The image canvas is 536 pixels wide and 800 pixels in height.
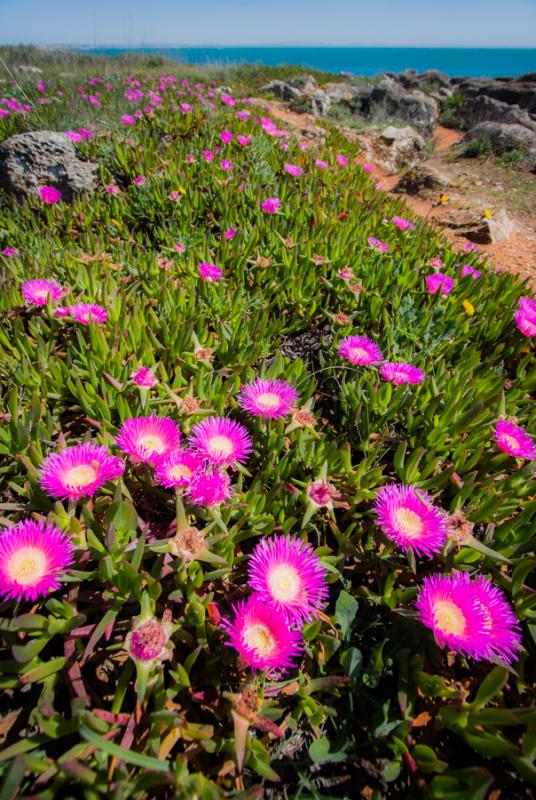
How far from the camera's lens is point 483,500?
122 cm

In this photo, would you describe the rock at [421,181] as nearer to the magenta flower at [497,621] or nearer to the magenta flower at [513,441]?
the magenta flower at [513,441]

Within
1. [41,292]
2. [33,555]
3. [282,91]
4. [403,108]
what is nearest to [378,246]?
[41,292]

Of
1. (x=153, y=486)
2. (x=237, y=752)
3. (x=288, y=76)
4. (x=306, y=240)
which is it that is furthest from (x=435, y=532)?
(x=288, y=76)

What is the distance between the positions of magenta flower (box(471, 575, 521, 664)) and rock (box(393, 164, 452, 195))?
18.6 ft

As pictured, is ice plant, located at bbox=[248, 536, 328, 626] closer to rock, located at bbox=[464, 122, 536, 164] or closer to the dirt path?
the dirt path

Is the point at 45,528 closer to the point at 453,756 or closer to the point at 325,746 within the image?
the point at 325,746

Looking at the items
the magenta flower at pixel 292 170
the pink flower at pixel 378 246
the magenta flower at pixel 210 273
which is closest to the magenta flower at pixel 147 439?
the magenta flower at pixel 210 273

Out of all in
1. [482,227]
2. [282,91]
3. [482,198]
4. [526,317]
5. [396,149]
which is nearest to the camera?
[526,317]

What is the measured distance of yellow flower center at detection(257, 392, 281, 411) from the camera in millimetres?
1325

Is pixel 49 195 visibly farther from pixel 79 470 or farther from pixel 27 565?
pixel 27 565

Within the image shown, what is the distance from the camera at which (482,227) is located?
13.0ft

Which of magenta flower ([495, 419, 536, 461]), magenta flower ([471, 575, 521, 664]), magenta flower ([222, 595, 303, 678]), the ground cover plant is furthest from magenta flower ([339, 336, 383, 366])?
magenta flower ([222, 595, 303, 678])

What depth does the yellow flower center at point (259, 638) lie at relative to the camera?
2.95 feet

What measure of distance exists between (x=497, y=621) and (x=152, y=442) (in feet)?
3.05
